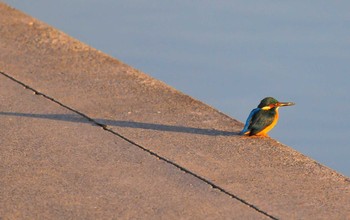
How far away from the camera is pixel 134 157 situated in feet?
19.8

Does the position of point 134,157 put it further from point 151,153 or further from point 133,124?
point 133,124

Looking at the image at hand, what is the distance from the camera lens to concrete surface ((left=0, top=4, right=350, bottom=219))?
17.8ft

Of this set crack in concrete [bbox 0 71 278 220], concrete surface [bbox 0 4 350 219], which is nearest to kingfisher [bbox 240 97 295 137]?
concrete surface [bbox 0 4 350 219]

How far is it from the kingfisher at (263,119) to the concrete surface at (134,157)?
0.18 ft

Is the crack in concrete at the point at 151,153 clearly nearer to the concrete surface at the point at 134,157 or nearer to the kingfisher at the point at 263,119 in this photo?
the concrete surface at the point at 134,157

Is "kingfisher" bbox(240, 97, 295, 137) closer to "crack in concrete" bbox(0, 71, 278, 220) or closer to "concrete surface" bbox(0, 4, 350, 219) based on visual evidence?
"concrete surface" bbox(0, 4, 350, 219)

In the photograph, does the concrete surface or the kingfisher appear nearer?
the concrete surface

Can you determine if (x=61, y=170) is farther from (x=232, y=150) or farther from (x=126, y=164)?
(x=232, y=150)

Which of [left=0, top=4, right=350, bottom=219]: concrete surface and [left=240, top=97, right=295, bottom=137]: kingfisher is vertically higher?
[left=240, top=97, right=295, bottom=137]: kingfisher

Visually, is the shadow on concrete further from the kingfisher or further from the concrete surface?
the kingfisher

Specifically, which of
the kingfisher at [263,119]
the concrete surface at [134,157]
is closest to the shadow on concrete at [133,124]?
the concrete surface at [134,157]

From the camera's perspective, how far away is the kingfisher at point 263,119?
638 centimetres

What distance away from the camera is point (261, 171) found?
19.3 feet

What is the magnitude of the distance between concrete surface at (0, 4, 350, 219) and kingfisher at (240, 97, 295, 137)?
0.18 ft
